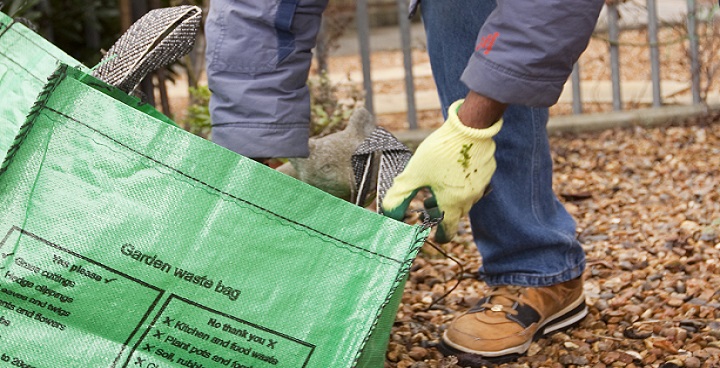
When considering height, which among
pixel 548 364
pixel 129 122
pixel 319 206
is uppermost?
pixel 129 122

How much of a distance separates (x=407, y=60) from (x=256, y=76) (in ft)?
9.68

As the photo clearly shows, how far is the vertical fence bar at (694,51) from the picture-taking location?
15.6 feet

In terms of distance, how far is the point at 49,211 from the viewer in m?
1.51

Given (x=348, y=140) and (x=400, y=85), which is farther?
(x=400, y=85)

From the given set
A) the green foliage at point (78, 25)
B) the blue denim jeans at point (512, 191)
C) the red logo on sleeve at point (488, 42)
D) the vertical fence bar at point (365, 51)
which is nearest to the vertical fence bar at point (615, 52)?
the vertical fence bar at point (365, 51)

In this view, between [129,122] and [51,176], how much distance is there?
143mm

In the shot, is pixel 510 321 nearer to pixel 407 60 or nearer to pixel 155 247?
pixel 155 247

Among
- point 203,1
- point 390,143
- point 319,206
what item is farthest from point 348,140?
point 203,1

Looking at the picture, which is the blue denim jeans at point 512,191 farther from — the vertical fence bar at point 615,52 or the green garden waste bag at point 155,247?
the vertical fence bar at point 615,52

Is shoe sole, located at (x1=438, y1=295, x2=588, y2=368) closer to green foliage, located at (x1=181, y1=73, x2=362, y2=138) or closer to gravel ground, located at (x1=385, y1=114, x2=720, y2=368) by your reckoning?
gravel ground, located at (x1=385, y1=114, x2=720, y2=368)

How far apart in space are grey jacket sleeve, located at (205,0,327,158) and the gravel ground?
63 cm

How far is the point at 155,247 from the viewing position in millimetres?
1501

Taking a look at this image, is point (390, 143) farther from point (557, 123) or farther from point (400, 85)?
point (400, 85)

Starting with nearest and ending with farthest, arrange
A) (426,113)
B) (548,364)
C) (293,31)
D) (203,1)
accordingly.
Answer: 1. (293,31)
2. (548,364)
3. (203,1)
4. (426,113)
